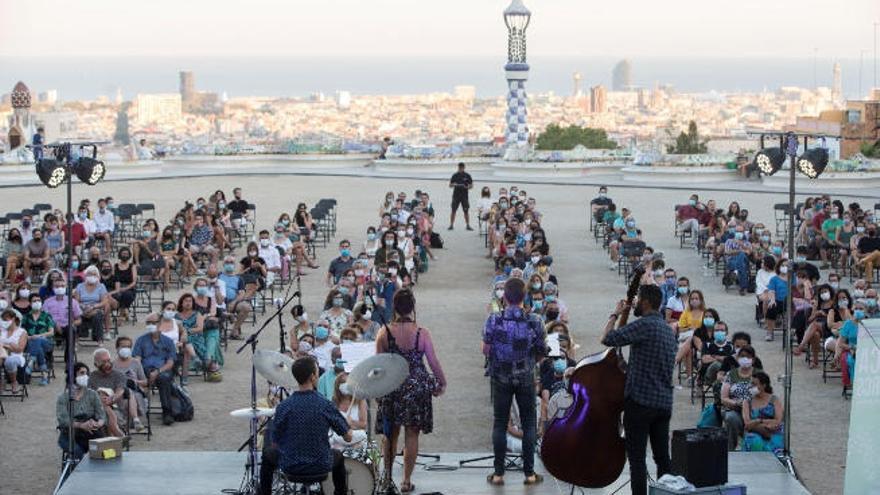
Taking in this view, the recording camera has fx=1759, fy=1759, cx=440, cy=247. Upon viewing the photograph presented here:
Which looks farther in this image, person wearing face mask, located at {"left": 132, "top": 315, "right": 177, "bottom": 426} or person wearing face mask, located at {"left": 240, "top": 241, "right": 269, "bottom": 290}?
person wearing face mask, located at {"left": 240, "top": 241, "right": 269, "bottom": 290}

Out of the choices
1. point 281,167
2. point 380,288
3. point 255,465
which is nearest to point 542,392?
point 255,465

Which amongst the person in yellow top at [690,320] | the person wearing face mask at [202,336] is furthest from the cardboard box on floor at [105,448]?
the person in yellow top at [690,320]

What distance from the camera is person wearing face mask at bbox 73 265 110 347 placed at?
814 inches

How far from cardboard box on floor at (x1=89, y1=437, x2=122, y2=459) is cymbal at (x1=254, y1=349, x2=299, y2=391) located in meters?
2.15

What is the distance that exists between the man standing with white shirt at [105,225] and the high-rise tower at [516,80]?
24.1 meters

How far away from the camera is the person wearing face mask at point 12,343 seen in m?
17.8

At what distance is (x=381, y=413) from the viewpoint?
12.8 meters

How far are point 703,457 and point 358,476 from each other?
2.36 m

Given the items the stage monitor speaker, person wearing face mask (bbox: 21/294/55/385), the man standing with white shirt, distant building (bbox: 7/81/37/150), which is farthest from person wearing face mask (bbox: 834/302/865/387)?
distant building (bbox: 7/81/37/150)

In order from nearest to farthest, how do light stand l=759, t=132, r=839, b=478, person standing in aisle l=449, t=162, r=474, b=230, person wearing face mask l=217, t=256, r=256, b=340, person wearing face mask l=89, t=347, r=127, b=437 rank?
light stand l=759, t=132, r=839, b=478 → person wearing face mask l=89, t=347, r=127, b=437 → person wearing face mask l=217, t=256, r=256, b=340 → person standing in aisle l=449, t=162, r=474, b=230

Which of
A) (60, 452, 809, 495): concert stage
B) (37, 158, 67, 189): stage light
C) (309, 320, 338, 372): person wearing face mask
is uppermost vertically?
(37, 158, 67, 189): stage light

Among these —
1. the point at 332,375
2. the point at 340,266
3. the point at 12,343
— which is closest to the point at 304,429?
the point at 332,375

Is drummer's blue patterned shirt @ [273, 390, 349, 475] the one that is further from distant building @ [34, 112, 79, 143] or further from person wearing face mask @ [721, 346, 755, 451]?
distant building @ [34, 112, 79, 143]

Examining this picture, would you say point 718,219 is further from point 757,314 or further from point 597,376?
point 597,376
